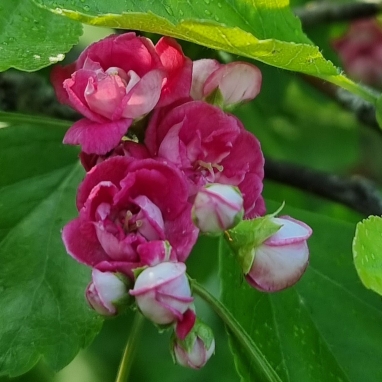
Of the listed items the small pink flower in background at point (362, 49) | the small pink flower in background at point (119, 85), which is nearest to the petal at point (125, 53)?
the small pink flower in background at point (119, 85)

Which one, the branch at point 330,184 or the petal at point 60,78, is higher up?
the petal at point 60,78

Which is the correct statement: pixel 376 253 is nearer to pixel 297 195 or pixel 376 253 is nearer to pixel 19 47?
pixel 19 47

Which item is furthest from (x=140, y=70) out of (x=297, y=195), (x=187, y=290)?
(x=297, y=195)

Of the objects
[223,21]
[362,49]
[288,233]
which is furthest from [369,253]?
[362,49]

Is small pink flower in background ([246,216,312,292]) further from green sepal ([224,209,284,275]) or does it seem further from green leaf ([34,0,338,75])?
green leaf ([34,0,338,75])

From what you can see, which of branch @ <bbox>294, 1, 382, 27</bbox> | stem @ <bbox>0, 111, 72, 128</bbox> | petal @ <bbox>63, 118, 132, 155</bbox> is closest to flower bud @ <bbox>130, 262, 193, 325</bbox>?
petal @ <bbox>63, 118, 132, 155</bbox>

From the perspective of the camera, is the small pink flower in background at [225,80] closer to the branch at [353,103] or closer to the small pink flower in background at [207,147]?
the small pink flower in background at [207,147]
